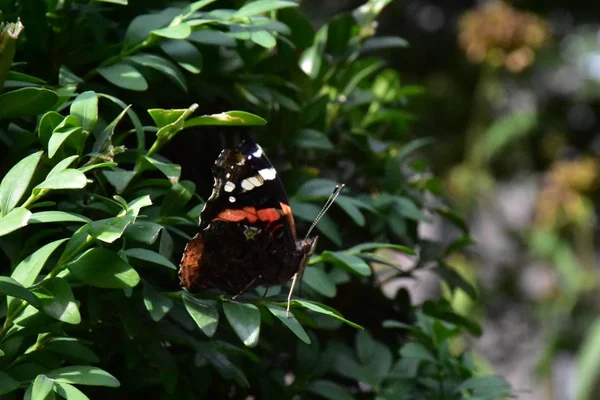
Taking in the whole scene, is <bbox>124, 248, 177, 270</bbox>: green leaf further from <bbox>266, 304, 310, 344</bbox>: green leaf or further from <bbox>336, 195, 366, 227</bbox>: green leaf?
<bbox>336, 195, 366, 227</bbox>: green leaf

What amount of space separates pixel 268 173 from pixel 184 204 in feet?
0.49

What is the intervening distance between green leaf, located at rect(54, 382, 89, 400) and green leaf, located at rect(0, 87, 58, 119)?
0.95 feet

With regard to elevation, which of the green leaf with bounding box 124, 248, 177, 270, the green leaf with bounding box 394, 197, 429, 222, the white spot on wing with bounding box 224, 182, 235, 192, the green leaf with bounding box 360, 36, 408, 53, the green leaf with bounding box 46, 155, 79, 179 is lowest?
the green leaf with bounding box 394, 197, 429, 222

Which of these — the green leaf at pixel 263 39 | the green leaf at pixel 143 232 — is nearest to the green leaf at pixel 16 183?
the green leaf at pixel 143 232

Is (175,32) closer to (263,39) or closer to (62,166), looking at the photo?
(263,39)

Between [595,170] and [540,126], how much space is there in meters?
0.89

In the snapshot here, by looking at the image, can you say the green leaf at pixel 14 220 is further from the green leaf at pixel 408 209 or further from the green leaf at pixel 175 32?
the green leaf at pixel 408 209

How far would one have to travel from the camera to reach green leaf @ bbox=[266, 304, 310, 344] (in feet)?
2.67

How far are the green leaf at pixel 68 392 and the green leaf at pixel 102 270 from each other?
0.10 meters

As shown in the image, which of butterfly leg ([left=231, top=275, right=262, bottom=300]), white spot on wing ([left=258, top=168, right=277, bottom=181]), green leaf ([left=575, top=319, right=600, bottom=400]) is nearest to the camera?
butterfly leg ([left=231, top=275, right=262, bottom=300])

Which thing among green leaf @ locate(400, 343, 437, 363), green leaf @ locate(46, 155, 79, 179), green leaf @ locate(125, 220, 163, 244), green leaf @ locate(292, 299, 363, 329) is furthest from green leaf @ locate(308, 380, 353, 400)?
green leaf @ locate(46, 155, 79, 179)

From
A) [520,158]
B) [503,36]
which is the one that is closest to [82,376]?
[503,36]

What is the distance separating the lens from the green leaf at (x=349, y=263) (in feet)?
Answer: 3.19

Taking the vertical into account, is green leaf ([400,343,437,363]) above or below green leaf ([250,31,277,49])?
below
